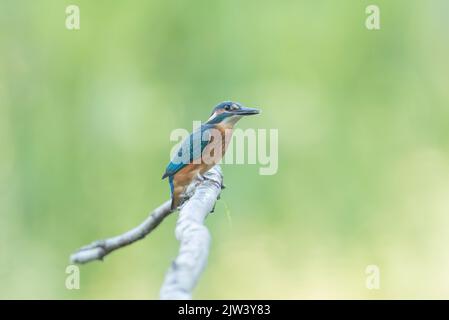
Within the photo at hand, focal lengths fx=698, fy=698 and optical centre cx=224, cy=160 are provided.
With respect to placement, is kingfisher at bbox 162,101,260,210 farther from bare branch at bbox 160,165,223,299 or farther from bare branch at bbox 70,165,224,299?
bare branch at bbox 160,165,223,299

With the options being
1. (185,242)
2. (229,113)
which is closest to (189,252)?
(185,242)

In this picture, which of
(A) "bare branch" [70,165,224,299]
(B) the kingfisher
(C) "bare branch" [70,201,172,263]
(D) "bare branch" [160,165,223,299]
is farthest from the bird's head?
(C) "bare branch" [70,201,172,263]

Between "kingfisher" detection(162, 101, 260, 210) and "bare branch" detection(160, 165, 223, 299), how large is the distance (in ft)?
2.96

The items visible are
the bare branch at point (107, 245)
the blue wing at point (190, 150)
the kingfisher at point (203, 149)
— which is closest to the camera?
the bare branch at point (107, 245)

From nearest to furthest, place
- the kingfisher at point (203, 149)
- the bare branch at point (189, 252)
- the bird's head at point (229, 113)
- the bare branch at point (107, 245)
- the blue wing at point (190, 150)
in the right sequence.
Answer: the bare branch at point (189, 252)
the bare branch at point (107, 245)
the kingfisher at point (203, 149)
the blue wing at point (190, 150)
the bird's head at point (229, 113)

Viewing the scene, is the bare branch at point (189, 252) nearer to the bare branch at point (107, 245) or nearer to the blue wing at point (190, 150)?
the bare branch at point (107, 245)

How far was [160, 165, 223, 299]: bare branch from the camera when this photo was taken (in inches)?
75.2

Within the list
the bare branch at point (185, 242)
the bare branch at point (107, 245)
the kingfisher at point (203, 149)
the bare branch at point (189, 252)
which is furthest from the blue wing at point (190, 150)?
the bare branch at point (107, 245)

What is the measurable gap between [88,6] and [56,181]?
1.77m

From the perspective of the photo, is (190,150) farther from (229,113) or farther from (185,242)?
(185,242)

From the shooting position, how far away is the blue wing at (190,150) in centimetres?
428

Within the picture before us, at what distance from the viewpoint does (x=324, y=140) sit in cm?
636

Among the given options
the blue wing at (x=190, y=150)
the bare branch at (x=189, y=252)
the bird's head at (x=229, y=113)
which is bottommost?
the bare branch at (x=189, y=252)
